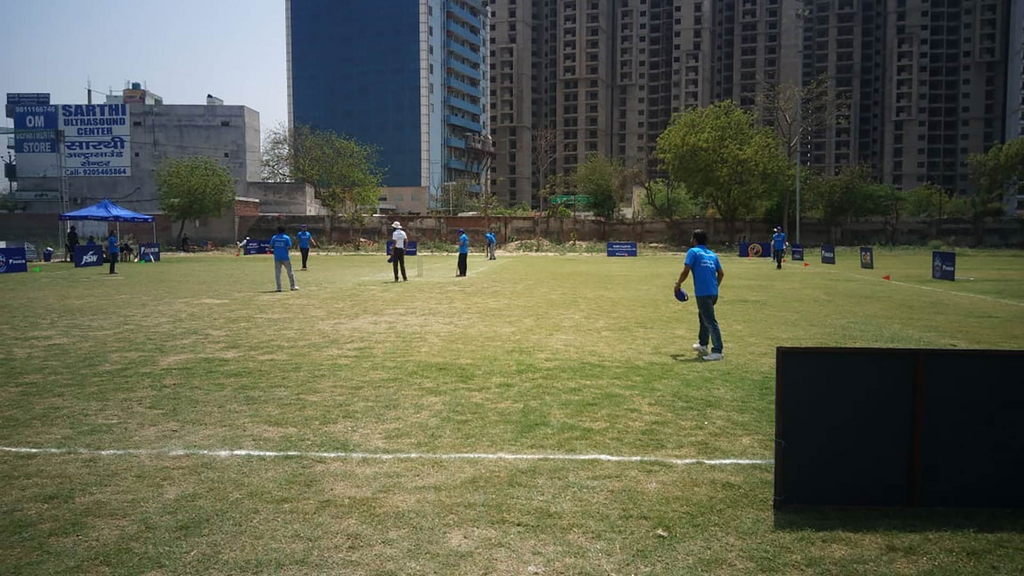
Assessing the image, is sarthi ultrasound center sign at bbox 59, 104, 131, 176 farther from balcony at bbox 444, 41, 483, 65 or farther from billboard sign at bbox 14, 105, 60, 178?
balcony at bbox 444, 41, 483, 65

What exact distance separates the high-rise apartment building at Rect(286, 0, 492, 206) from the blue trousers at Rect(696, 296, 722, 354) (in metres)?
82.1

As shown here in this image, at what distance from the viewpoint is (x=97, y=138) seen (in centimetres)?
6425

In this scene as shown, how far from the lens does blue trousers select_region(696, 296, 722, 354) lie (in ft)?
36.2

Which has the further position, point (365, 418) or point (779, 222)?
point (779, 222)

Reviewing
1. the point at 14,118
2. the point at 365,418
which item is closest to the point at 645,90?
the point at 14,118

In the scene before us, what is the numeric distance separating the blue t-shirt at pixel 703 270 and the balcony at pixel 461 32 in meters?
91.6

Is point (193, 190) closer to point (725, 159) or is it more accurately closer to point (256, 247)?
point (256, 247)

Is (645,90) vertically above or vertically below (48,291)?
above

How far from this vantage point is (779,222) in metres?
66.2

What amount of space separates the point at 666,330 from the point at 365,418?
26.3 feet

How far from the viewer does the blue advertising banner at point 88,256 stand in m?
36.3

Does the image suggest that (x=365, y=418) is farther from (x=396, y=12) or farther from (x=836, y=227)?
(x=396, y=12)

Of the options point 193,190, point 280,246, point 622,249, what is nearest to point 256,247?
point 193,190

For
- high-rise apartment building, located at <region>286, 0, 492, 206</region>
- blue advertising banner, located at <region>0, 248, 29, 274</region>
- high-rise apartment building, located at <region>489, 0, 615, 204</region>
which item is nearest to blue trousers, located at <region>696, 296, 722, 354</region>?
blue advertising banner, located at <region>0, 248, 29, 274</region>
